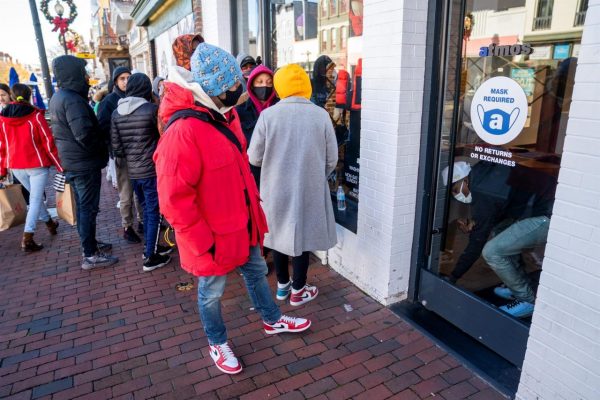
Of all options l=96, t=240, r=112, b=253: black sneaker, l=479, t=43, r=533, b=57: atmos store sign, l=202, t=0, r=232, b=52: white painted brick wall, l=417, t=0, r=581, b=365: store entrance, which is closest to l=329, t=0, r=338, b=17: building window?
l=417, t=0, r=581, b=365: store entrance

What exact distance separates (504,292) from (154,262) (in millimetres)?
3200

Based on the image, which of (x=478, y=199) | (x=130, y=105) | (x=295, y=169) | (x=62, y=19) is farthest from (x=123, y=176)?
(x=62, y=19)

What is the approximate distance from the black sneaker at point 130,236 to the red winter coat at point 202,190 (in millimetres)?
2977

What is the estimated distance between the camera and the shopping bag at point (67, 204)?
4.64 meters

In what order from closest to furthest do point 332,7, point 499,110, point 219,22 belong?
point 499,110 → point 332,7 → point 219,22

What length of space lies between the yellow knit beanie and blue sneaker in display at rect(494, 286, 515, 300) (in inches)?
77.4

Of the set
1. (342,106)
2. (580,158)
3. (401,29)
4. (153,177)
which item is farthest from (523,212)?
(153,177)

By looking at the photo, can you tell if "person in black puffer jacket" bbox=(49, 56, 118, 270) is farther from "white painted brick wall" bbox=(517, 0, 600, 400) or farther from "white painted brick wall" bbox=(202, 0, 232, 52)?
"white painted brick wall" bbox=(517, 0, 600, 400)

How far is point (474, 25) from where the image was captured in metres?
2.75

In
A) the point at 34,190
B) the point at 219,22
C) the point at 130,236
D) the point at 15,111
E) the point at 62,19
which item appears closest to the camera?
the point at 15,111

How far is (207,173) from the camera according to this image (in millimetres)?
2295

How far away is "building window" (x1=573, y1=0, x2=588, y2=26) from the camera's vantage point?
6.93ft

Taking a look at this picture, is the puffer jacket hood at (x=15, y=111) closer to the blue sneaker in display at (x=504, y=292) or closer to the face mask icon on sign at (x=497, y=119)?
the face mask icon on sign at (x=497, y=119)

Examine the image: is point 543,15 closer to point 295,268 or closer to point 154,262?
point 295,268
